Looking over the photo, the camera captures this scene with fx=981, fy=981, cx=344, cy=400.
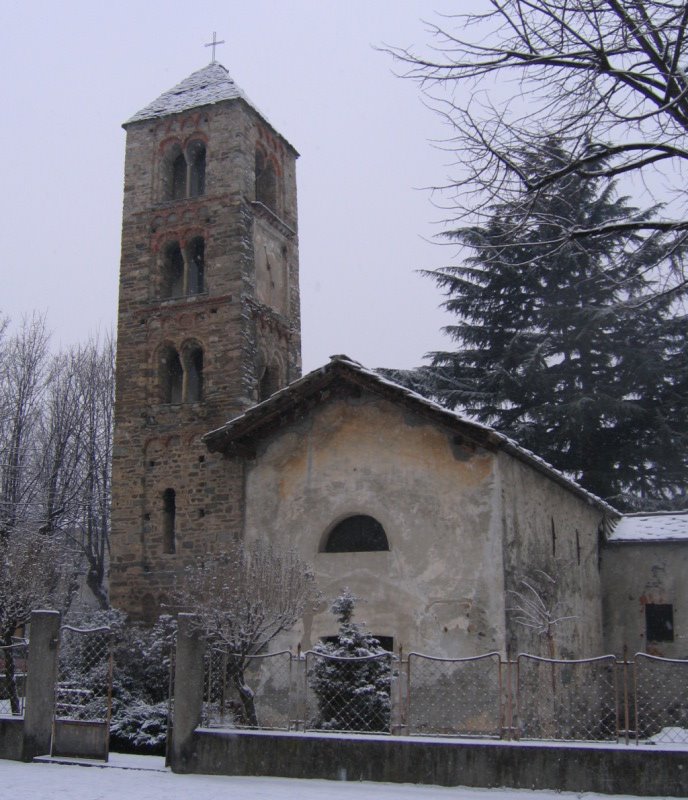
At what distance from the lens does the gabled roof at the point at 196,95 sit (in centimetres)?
2316

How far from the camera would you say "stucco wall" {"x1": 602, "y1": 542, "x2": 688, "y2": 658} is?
20.6 metres

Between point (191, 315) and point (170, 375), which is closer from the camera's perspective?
point (191, 315)

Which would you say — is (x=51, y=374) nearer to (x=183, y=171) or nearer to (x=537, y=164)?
(x=183, y=171)

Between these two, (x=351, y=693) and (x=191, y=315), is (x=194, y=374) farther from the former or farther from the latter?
(x=351, y=693)

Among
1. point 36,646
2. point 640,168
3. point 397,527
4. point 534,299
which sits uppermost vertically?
point 534,299

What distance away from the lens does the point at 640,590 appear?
21234 millimetres

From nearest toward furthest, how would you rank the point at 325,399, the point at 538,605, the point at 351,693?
the point at 351,693 → the point at 538,605 → the point at 325,399

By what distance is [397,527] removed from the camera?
637 inches

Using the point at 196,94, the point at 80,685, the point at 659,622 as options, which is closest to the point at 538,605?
the point at 659,622

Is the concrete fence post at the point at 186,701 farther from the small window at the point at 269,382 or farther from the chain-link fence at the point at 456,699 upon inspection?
the small window at the point at 269,382

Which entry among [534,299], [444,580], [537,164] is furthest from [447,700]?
[534,299]

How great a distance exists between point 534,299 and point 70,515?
52.8ft

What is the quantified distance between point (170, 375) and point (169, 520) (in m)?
3.45

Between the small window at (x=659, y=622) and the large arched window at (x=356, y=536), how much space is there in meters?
7.68
